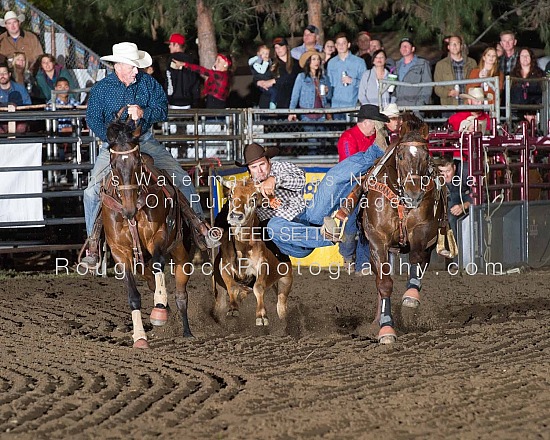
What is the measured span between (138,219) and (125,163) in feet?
1.93

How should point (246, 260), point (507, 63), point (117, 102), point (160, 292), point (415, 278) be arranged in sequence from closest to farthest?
point (117, 102), point (160, 292), point (415, 278), point (246, 260), point (507, 63)

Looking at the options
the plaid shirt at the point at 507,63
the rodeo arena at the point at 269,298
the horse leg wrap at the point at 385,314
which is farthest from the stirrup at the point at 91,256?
the plaid shirt at the point at 507,63

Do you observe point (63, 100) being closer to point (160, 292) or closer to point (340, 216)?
point (160, 292)

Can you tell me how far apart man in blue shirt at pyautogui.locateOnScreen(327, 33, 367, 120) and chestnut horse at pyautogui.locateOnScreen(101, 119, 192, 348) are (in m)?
6.76

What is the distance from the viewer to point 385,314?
8492mm

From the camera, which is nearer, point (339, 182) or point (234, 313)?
point (339, 182)

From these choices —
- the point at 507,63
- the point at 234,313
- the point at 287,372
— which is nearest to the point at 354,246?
the point at 234,313

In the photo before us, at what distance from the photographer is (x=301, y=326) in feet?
30.8

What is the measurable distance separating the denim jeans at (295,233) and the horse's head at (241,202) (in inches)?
10.3

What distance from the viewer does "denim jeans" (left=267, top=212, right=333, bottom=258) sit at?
921 centimetres

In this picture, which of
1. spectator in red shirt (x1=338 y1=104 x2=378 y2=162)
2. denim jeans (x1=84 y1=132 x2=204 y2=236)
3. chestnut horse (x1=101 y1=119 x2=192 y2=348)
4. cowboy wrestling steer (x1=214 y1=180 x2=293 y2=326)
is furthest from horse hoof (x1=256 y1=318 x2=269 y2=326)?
spectator in red shirt (x1=338 y1=104 x2=378 y2=162)

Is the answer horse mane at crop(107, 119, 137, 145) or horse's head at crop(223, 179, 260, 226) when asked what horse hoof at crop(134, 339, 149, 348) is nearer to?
horse's head at crop(223, 179, 260, 226)

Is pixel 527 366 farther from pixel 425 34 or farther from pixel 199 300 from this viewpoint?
pixel 425 34

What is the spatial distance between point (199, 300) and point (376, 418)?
4.99m
